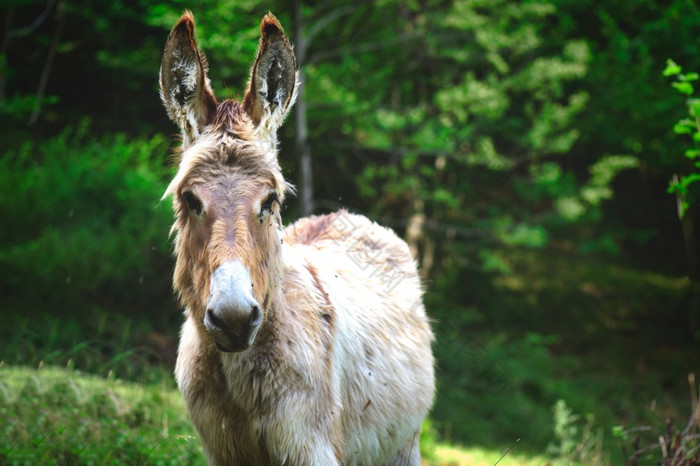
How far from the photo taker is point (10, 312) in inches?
296

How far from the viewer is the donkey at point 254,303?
2402mm

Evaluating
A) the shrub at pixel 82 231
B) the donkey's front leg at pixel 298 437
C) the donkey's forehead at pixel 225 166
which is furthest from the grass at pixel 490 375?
the donkey's forehead at pixel 225 166

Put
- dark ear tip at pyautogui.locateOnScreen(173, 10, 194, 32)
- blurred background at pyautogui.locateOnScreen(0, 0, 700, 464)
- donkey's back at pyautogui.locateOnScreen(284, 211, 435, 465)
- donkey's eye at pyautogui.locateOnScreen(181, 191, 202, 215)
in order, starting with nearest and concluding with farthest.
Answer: donkey's eye at pyautogui.locateOnScreen(181, 191, 202, 215) → dark ear tip at pyautogui.locateOnScreen(173, 10, 194, 32) → donkey's back at pyautogui.locateOnScreen(284, 211, 435, 465) → blurred background at pyautogui.locateOnScreen(0, 0, 700, 464)

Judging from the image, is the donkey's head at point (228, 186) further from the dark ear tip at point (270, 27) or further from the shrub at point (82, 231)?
the shrub at point (82, 231)

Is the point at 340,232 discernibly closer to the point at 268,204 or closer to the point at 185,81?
the point at 268,204

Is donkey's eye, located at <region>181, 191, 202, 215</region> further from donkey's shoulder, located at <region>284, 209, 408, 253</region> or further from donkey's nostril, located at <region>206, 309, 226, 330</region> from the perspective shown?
donkey's shoulder, located at <region>284, 209, 408, 253</region>

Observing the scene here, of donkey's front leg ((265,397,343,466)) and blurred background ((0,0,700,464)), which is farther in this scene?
blurred background ((0,0,700,464))

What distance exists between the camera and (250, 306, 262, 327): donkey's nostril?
7.20 feet

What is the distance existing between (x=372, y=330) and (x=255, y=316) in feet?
3.91

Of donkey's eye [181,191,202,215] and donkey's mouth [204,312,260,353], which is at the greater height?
donkey's eye [181,191,202,215]

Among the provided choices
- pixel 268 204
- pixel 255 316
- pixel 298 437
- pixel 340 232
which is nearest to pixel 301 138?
pixel 340 232

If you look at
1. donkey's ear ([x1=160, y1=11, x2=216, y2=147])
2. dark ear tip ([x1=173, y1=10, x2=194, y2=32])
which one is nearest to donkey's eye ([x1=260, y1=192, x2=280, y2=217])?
donkey's ear ([x1=160, y1=11, x2=216, y2=147])

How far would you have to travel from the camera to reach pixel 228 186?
2.47 metres

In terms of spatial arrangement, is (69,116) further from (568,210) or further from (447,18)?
(568,210)
